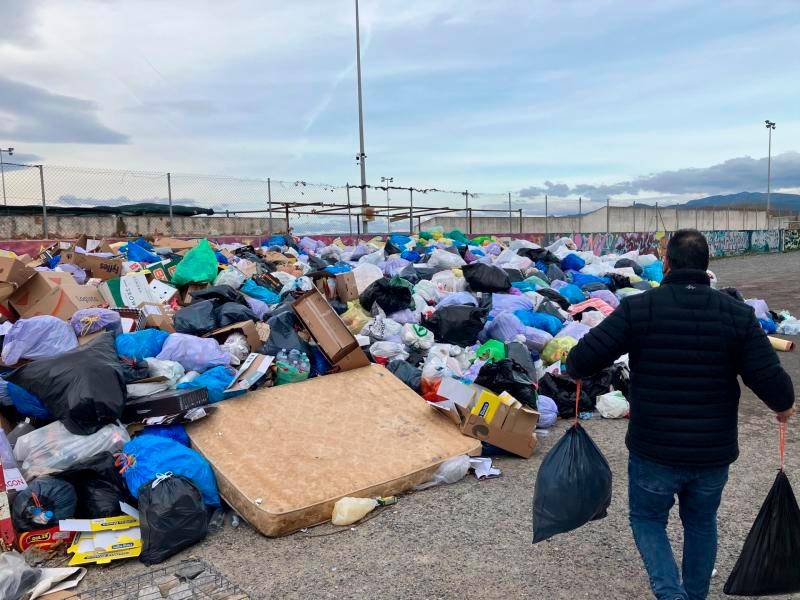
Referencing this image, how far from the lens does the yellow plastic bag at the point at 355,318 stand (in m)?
5.80

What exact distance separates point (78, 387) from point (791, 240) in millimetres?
40564

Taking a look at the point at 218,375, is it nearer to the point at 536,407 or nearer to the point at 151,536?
the point at 151,536

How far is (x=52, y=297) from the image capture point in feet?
16.2

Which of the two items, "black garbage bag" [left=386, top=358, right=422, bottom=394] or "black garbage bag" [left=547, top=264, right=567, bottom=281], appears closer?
"black garbage bag" [left=386, top=358, right=422, bottom=394]

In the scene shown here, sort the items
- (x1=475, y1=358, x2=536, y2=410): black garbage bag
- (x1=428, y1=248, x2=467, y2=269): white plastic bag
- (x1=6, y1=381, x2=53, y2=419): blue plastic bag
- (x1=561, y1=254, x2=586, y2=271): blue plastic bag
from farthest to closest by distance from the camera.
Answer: (x1=561, y1=254, x2=586, y2=271): blue plastic bag, (x1=428, y1=248, x2=467, y2=269): white plastic bag, (x1=475, y1=358, x2=536, y2=410): black garbage bag, (x1=6, y1=381, x2=53, y2=419): blue plastic bag

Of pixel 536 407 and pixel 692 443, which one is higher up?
pixel 692 443

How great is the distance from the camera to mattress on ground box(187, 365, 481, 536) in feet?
11.0

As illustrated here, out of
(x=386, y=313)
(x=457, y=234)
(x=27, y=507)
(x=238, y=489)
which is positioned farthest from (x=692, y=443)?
(x=457, y=234)

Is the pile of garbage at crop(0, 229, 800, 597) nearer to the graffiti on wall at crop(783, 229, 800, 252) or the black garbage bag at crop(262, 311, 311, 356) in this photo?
the black garbage bag at crop(262, 311, 311, 356)

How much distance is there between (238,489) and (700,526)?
2.28 metres

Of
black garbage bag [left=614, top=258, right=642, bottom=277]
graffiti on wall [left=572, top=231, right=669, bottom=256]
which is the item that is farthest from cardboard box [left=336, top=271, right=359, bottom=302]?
graffiti on wall [left=572, top=231, right=669, bottom=256]

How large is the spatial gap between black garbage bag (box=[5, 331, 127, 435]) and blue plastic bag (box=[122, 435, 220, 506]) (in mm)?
237

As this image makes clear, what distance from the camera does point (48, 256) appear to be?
24.0ft

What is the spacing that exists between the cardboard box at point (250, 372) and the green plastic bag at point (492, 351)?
1979mm
